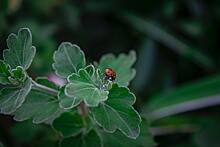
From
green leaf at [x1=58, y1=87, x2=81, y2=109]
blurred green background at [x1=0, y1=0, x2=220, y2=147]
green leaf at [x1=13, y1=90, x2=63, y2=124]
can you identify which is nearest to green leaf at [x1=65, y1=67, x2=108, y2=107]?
green leaf at [x1=58, y1=87, x2=81, y2=109]

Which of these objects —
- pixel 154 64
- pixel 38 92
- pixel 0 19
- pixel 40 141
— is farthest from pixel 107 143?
pixel 154 64

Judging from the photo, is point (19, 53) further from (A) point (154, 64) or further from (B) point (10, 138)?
(A) point (154, 64)

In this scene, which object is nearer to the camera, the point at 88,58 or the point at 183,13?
the point at 88,58

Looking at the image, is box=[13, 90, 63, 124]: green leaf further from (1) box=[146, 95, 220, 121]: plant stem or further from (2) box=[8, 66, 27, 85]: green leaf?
(1) box=[146, 95, 220, 121]: plant stem

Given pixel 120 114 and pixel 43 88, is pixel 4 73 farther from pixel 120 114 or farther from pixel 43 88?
pixel 120 114

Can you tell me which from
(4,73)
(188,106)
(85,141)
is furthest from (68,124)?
(188,106)

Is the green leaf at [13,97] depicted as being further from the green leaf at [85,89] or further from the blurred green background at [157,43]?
the blurred green background at [157,43]
